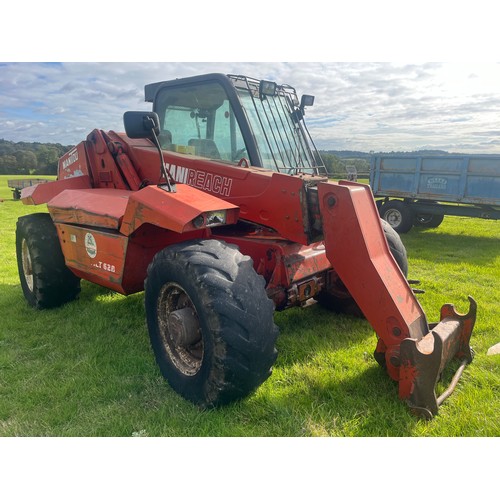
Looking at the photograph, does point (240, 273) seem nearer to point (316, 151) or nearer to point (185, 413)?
point (185, 413)

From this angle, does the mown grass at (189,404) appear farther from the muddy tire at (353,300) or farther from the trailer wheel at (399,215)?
the trailer wheel at (399,215)

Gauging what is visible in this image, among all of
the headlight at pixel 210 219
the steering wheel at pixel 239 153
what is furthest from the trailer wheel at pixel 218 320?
the steering wheel at pixel 239 153

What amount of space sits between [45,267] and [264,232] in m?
2.68

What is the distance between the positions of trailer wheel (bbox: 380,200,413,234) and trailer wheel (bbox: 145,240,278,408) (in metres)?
8.93

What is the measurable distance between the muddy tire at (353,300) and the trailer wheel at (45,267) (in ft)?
9.74

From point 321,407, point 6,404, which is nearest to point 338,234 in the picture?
point 321,407

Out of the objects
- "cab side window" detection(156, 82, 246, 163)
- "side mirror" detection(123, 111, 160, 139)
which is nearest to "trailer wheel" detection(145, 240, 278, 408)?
"side mirror" detection(123, 111, 160, 139)

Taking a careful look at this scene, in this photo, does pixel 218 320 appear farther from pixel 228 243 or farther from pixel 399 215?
pixel 399 215

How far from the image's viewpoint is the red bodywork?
2947mm

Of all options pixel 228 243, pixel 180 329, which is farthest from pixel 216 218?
pixel 180 329

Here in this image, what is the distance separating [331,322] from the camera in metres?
4.45

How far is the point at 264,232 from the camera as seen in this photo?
12.6ft

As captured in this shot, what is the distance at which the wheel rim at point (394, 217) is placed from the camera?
1113 cm

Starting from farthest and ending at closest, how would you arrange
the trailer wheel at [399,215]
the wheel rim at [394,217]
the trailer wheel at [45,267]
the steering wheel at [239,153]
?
the wheel rim at [394,217]
the trailer wheel at [399,215]
the trailer wheel at [45,267]
the steering wheel at [239,153]
